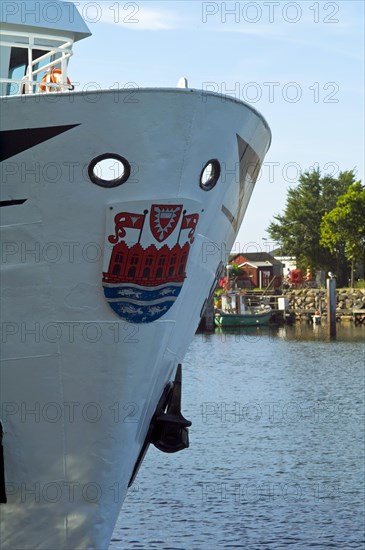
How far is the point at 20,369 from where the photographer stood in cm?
892

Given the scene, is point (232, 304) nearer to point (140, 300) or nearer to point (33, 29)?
point (33, 29)

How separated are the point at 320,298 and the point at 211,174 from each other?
2995 inches

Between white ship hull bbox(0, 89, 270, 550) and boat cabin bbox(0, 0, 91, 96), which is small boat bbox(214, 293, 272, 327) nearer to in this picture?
boat cabin bbox(0, 0, 91, 96)

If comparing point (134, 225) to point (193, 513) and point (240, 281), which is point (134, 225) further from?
point (240, 281)

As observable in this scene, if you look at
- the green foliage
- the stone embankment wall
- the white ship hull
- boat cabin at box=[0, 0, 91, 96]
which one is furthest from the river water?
the green foliage

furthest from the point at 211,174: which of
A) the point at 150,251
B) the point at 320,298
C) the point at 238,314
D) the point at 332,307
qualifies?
the point at 320,298

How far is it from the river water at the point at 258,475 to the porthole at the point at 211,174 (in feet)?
25.5

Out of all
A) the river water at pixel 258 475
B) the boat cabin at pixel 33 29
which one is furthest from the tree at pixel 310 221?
the boat cabin at pixel 33 29

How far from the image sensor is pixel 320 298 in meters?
84.2

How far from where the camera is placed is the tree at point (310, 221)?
93125 millimetres

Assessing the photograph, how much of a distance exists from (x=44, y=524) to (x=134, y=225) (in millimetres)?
3090

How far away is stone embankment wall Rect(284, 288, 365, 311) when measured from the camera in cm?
8225

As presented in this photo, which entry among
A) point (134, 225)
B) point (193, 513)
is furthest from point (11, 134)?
point (193, 513)

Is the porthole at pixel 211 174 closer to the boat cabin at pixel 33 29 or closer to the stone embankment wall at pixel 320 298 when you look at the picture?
the boat cabin at pixel 33 29
